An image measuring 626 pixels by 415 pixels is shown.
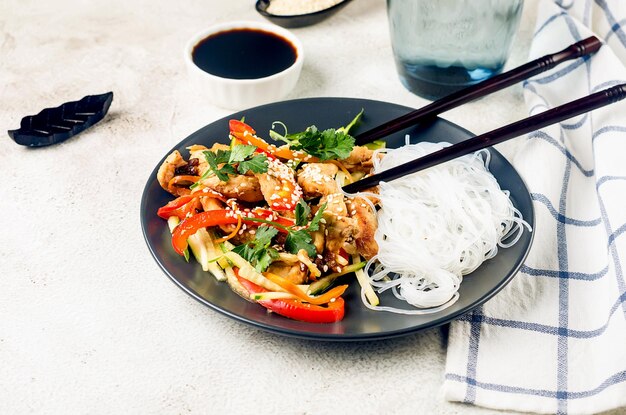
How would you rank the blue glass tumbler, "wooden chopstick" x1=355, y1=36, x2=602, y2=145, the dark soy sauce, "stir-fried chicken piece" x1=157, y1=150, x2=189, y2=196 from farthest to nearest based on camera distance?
the dark soy sauce → the blue glass tumbler → "wooden chopstick" x1=355, y1=36, x2=602, y2=145 → "stir-fried chicken piece" x1=157, y1=150, x2=189, y2=196

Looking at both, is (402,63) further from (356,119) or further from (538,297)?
(538,297)

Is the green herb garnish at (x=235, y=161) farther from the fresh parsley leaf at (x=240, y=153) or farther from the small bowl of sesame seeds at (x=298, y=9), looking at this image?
the small bowl of sesame seeds at (x=298, y=9)

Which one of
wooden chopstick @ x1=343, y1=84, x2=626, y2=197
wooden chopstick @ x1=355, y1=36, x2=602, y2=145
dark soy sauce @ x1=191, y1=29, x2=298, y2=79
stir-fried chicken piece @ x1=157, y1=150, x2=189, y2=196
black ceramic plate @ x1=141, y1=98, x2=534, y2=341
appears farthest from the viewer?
dark soy sauce @ x1=191, y1=29, x2=298, y2=79

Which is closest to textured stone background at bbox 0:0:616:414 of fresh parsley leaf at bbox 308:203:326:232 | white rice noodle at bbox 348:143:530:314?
white rice noodle at bbox 348:143:530:314

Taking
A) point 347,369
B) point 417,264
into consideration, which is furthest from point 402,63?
point 347,369

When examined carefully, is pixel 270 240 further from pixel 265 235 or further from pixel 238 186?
pixel 238 186

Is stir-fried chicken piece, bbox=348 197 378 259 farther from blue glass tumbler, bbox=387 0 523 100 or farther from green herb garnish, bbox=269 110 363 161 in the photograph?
blue glass tumbler, bbox=387 0 523 100

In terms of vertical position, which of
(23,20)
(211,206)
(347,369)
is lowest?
(23,20)
